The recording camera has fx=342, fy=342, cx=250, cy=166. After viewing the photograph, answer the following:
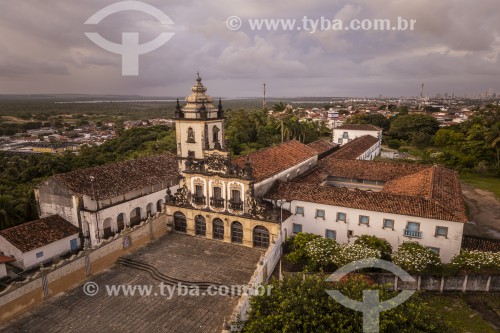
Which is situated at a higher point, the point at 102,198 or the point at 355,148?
the point at 355,148

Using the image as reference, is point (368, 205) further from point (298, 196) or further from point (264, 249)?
point (264, 249)

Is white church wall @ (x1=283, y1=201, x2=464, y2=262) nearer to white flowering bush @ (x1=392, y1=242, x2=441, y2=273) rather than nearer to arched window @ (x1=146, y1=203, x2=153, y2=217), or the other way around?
white flowering bush @ (x1=392, y1=242, x2=441, y2=273)

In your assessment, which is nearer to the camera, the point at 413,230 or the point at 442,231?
the point at 442,231

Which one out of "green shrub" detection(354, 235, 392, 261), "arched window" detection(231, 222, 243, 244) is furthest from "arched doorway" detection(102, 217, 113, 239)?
"green shrub" detection(354, 235, 392, 261)

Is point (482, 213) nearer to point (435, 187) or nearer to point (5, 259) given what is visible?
point (435, 187)

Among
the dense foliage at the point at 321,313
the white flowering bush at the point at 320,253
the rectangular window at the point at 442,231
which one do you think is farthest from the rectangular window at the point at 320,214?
the dense foliage at the point at 321,313

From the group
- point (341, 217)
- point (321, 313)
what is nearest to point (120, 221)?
point (341, 217)

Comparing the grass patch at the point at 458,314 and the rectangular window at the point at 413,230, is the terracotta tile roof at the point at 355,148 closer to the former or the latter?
the rectangular window at the point at 413,230
